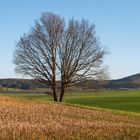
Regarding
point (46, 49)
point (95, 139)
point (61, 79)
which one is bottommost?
point (95, 139)

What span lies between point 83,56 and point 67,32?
3.70 metres

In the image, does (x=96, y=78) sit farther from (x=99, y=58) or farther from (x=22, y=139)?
(x=22, y=139)

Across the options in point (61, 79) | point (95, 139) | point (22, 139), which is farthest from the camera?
point (61, 79)

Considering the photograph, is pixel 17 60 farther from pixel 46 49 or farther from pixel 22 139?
pixel 22 139

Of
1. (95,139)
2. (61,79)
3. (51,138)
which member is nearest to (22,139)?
(51,138)

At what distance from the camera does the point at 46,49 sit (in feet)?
186

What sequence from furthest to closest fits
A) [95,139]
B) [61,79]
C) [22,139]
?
[61,79] < [95,139] < [22,139]

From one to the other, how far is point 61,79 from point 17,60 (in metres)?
6.05

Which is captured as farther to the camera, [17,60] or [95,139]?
[17,60]

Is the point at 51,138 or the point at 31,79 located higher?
the point at 31,79

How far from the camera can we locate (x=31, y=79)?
193ft

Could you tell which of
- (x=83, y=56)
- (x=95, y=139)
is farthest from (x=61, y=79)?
(x=95, y=139)

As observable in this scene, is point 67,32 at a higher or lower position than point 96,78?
higher

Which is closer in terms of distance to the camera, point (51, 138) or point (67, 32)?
point (51, 138)
